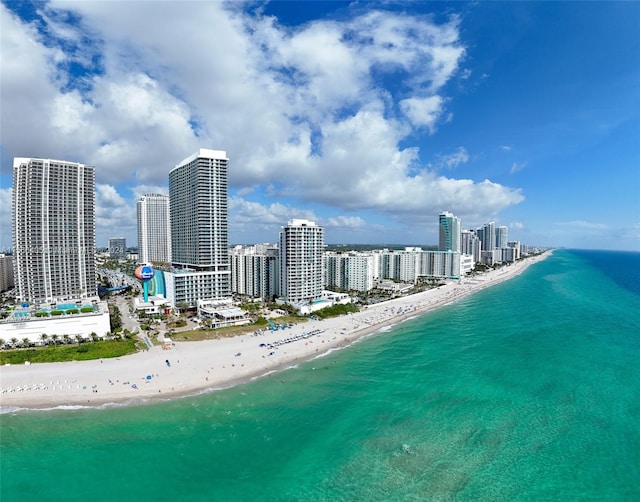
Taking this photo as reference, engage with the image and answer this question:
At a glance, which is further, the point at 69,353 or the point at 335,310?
the point at 335,310

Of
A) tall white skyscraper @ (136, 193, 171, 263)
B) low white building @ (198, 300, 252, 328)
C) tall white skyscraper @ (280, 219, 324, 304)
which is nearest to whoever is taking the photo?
low white building @ (198, 300, 252, 328)

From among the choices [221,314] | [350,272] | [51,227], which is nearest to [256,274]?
[350,272]

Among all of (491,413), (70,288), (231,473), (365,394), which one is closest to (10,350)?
(70,288)

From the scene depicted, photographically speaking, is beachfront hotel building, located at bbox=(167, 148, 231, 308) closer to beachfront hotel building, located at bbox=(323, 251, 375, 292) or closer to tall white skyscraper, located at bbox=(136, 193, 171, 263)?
beachfront hotel building, located at bbox=(323, 251, 375, 292)

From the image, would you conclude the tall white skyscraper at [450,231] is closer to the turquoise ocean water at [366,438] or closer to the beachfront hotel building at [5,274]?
the turquoise ocean water at [366,438]

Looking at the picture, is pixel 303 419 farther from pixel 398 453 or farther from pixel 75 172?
pixel 75 172

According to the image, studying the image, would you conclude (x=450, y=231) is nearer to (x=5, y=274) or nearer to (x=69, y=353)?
(x=69, y=353)

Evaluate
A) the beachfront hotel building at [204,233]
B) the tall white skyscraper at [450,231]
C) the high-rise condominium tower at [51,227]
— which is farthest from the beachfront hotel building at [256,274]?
the tall white skyscraper at [450,231]

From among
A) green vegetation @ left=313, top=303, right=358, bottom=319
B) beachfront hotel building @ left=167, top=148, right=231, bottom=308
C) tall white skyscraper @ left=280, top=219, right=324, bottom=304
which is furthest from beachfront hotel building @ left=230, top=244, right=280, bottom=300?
green vegetation @ left=313, top=303, right=358, bottom=319
